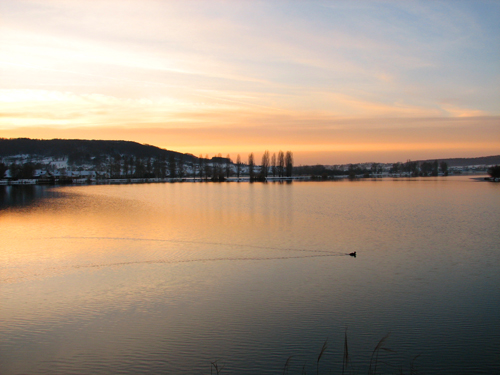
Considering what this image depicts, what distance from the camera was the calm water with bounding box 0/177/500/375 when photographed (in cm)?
571

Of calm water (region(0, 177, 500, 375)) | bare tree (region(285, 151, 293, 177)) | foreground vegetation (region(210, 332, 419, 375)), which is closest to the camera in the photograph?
foreground vegetation (region(210, 332, 419, 375))

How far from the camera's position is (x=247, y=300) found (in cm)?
797

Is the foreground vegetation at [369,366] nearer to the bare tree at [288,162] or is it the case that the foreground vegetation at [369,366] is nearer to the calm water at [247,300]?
the calm water at [247,300]

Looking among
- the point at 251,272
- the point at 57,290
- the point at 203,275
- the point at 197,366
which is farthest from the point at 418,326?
the point at 57,290

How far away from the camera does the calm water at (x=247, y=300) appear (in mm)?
5715

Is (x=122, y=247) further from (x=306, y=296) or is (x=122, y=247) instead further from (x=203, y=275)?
(x=306, y=296)

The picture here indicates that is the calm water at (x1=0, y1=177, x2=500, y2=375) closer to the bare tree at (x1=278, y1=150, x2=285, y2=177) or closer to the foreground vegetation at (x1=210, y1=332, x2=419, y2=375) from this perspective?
the foreground vegetation at (x1=210, y1=332, x2=419, y2=375)

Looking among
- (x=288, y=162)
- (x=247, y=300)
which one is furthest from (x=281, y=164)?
(x=247, y=300)

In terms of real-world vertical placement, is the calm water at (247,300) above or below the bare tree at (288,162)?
below

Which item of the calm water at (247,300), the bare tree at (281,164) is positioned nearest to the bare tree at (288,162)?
the bare tree at (281,164)

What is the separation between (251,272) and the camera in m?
10.1

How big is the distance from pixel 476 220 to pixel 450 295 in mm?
12091

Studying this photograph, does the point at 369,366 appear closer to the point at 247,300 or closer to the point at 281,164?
the point at 247,300

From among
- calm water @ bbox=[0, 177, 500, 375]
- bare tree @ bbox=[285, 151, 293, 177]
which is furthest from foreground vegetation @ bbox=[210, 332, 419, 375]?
bare tree @ bbox=[285, 151, 293, 177]
